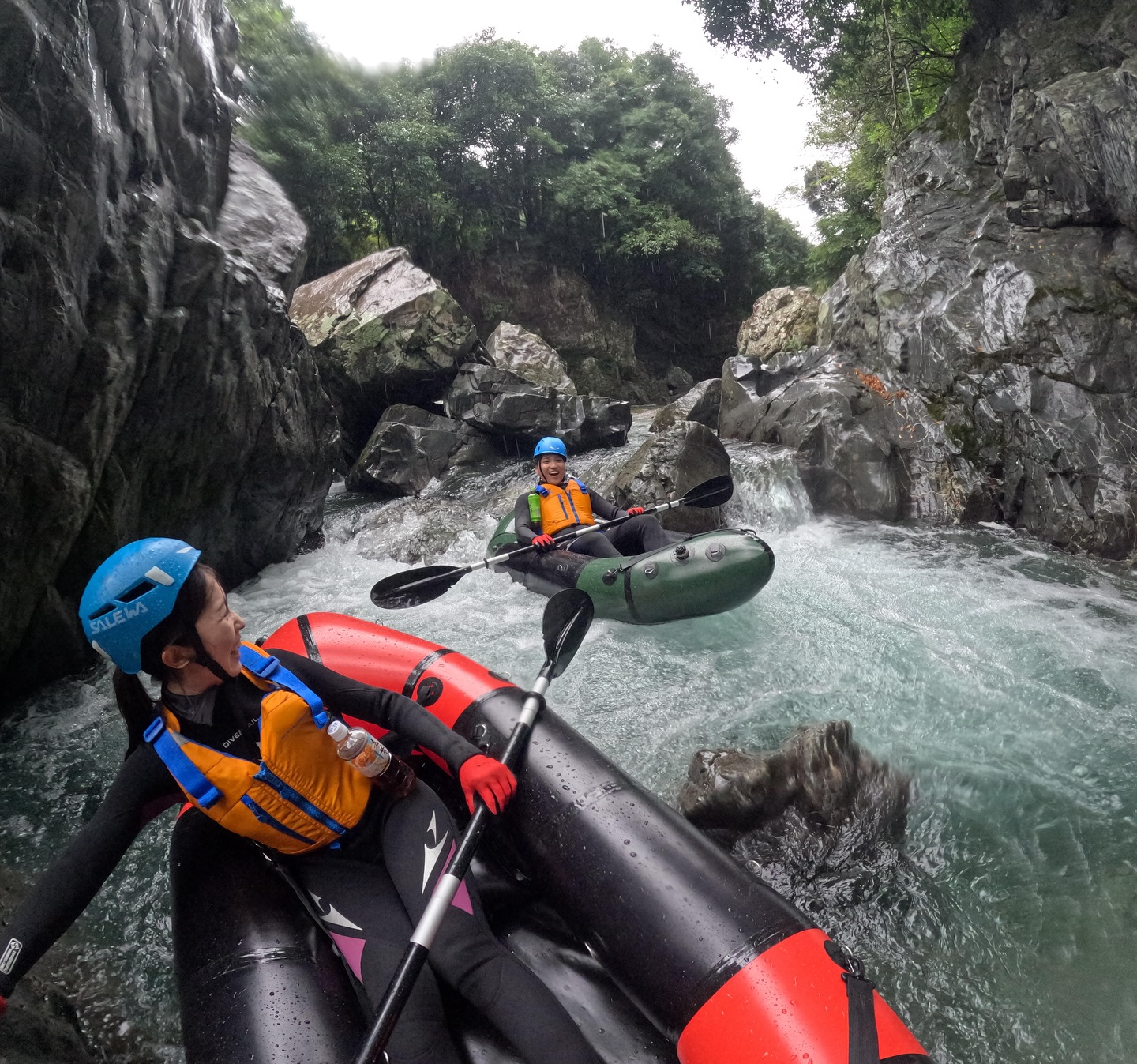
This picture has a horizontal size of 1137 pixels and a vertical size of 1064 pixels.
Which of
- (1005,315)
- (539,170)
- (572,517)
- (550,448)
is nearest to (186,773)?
(572,517)

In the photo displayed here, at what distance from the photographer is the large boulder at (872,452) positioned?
6582 mm

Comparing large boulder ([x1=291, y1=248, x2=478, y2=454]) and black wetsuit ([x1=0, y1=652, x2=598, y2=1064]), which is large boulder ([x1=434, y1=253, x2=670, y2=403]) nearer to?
large boulder ([x1=291, y1=248, x2=478, y2=454])

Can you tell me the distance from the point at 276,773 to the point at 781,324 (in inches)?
549

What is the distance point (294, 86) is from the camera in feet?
39.1

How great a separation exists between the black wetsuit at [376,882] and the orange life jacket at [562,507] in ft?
11.6

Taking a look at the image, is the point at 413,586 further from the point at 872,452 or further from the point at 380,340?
the point at 380,340

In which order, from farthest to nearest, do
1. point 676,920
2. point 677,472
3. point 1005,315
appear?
point 677,472, point 1005,315, point 676,920

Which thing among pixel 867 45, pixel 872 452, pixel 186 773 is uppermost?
pixel 867 45

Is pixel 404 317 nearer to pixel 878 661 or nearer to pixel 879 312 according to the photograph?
pixel 879 312

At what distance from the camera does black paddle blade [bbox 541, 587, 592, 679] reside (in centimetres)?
264

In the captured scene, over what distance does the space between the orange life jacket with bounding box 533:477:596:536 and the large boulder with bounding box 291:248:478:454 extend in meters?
5.83

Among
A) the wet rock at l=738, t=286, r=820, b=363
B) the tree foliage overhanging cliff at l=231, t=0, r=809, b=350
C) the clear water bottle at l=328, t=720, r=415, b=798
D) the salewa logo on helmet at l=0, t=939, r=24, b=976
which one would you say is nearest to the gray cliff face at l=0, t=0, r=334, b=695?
the salewa logo on helmet at l=0, t=939, r=24, b=976

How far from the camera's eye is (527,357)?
1279 cm

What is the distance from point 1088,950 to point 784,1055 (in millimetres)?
1408
